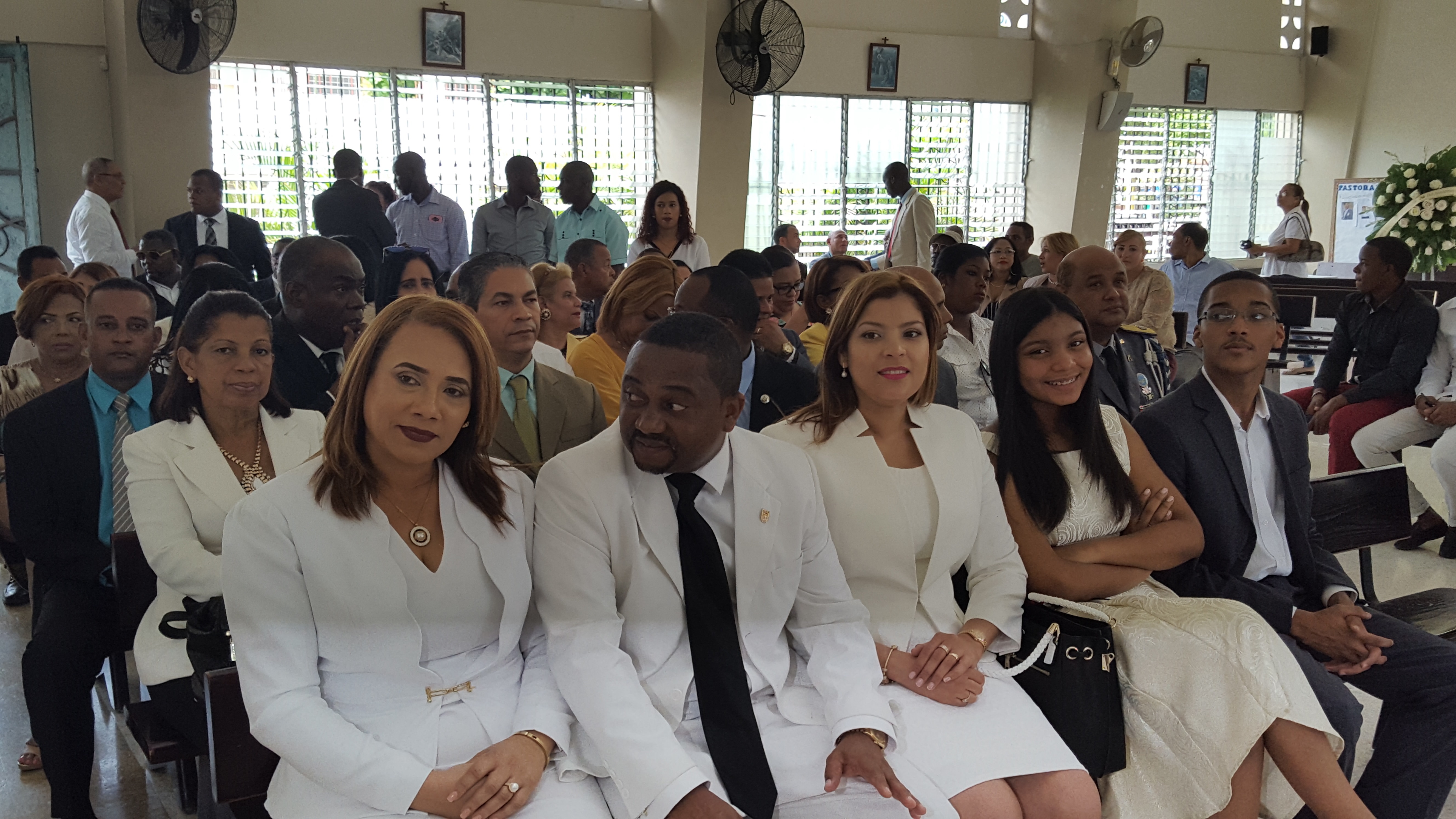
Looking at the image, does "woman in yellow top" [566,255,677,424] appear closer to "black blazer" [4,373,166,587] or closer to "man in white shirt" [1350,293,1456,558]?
"black blazer" [4,373,166,587]

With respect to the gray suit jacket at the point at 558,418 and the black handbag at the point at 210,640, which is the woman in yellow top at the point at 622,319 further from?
the black handbag at the point at 210,640

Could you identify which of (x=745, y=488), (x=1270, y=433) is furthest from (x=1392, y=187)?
(x=745, y=488)

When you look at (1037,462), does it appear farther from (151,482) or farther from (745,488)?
(151,482)

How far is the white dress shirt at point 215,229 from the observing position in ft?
22.1

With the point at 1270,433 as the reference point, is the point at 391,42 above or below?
above

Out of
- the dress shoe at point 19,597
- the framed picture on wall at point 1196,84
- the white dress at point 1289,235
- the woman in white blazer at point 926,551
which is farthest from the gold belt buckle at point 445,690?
the framed picture on wall at point 1196,84

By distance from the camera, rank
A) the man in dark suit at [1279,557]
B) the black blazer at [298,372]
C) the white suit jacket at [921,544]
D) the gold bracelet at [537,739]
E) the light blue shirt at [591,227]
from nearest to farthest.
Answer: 1. the gold bracelet at [537,739]
2. the white suit jacket at [921,544]
3. the man in dark suit at [1279,557]
4. the black blazer at [298,372]
5. the light blue shirt at [591,227]

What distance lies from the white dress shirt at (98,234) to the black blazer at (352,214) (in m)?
1.42

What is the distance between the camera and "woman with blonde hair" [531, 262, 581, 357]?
14.1ft

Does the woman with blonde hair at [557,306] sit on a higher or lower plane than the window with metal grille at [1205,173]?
lower

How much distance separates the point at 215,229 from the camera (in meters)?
6.73

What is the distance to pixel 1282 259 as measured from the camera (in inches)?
464

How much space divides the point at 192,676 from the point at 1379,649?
267cm

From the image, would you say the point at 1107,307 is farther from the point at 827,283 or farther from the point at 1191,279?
the point at 1191,279
